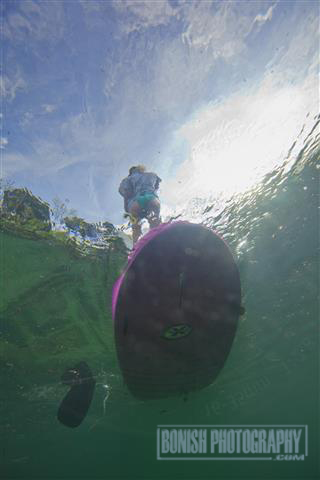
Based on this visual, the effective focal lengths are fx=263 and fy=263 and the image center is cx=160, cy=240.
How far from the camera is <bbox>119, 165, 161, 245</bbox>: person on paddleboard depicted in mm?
5641

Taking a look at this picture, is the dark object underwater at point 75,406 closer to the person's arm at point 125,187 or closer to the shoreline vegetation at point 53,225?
the shoreline vegetation at point 53,225

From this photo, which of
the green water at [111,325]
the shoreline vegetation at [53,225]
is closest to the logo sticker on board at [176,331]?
the shoreline vegetation at [53,225]

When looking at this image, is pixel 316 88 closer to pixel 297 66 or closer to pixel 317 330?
pixel 297 66

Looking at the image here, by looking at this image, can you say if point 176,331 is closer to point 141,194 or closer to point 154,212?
point 154,212

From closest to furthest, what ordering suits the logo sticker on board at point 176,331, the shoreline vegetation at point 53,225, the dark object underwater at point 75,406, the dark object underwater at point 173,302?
the dark object underwater at point 173,302
the logo sticker on board at point 176,331
the dark object underwater at point 75,406
the shoreline vegetation at point 53,225

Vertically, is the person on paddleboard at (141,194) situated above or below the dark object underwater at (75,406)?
above

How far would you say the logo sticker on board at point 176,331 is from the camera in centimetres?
380

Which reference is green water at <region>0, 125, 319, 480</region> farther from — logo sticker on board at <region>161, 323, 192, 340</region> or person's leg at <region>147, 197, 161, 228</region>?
logo sticker on board at <region>161, 323, 192, 340</region>

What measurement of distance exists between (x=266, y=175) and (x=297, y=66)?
9.38 ft

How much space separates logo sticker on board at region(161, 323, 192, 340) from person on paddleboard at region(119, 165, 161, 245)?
2.73m

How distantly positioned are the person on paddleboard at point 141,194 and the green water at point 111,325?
2732 mm

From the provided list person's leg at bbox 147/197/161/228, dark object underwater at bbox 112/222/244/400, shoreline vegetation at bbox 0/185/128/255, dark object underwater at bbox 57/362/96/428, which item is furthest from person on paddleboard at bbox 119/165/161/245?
dark object underwater at bbox 57/362/96/428

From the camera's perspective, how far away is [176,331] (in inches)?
152

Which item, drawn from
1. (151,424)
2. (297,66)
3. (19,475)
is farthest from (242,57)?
(19,475)
